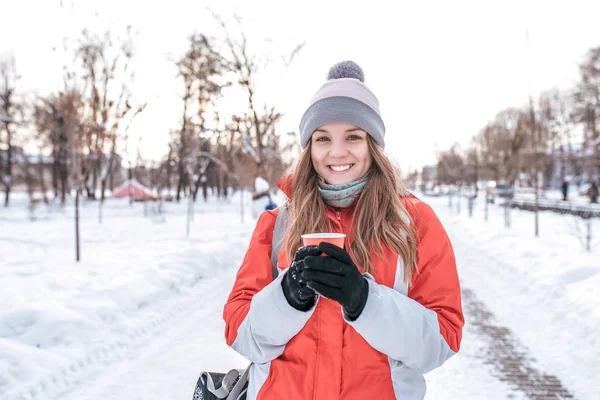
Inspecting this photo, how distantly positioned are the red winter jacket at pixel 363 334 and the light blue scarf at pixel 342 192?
0.25 m

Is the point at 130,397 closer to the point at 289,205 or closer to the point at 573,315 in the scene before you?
the point at 289,205

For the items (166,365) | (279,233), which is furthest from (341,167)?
(166,365)

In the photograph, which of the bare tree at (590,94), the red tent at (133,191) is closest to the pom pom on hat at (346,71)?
the bare tree at (590,94)

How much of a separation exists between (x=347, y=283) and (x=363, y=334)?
0.61 ft

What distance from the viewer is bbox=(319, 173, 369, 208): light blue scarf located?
1.61 metres

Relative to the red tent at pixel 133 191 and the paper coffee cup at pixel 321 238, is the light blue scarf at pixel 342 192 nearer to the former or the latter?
the paper coffee cup at pixel 321 238

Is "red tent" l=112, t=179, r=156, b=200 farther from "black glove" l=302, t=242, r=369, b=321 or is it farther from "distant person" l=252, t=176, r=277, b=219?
"black glove" l=302, t=242, r=369, b=321

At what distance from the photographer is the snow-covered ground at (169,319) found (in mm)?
3840

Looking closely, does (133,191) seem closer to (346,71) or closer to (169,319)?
(169,319)

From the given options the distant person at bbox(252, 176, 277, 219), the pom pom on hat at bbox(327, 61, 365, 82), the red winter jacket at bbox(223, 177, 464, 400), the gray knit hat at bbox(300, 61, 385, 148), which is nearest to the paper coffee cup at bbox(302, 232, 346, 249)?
the red winter jacket at bbox(223, 177, 464, 400)

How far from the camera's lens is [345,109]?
1.61 m

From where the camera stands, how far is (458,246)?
12.6m

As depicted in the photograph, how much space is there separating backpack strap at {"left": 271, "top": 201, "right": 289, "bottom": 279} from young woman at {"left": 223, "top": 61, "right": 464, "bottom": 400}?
2 cm

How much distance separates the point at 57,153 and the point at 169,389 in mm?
36173
